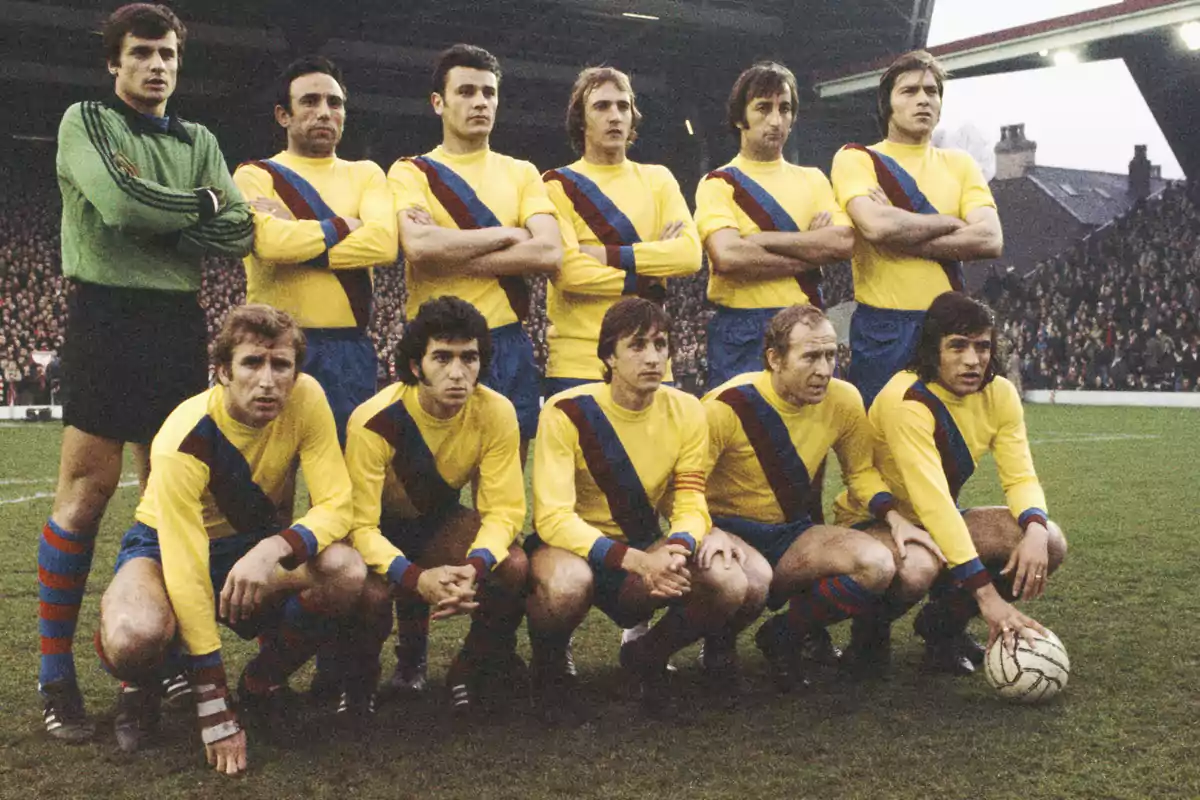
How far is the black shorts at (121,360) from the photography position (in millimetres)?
3232

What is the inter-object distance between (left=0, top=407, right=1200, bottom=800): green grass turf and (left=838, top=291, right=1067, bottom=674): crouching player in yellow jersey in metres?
0.21

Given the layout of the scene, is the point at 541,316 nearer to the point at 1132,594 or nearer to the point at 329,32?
the point at 329,32

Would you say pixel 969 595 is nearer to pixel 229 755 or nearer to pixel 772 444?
pixel 772 444

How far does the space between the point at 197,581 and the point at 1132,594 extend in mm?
3713

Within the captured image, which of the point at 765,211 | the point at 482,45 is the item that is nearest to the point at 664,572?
the point at 765,211

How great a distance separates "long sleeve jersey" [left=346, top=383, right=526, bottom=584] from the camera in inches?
129

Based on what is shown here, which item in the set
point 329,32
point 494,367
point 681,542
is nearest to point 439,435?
point 494,367

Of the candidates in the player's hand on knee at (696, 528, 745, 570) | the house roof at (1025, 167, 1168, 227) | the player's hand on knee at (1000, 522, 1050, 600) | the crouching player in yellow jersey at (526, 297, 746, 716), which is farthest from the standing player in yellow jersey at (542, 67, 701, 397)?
the house roof at (1025, 167, 1168, 227)

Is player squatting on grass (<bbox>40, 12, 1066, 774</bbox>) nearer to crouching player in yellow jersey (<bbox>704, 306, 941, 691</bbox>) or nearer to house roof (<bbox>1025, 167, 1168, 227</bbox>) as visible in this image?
crouching player in yellow jersey (<bbox>704, 306, 941, 691</bbox>)

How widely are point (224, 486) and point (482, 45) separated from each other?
20064mm

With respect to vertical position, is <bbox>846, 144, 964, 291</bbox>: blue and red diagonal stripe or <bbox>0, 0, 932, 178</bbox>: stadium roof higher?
<bbox>0, 0, 932, 178</bbox>: stadium roof

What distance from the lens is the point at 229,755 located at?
2.84 meters

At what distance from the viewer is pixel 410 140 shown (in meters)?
25.2

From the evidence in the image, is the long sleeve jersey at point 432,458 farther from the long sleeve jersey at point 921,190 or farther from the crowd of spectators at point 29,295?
the crowd of spectators at point 29,295
